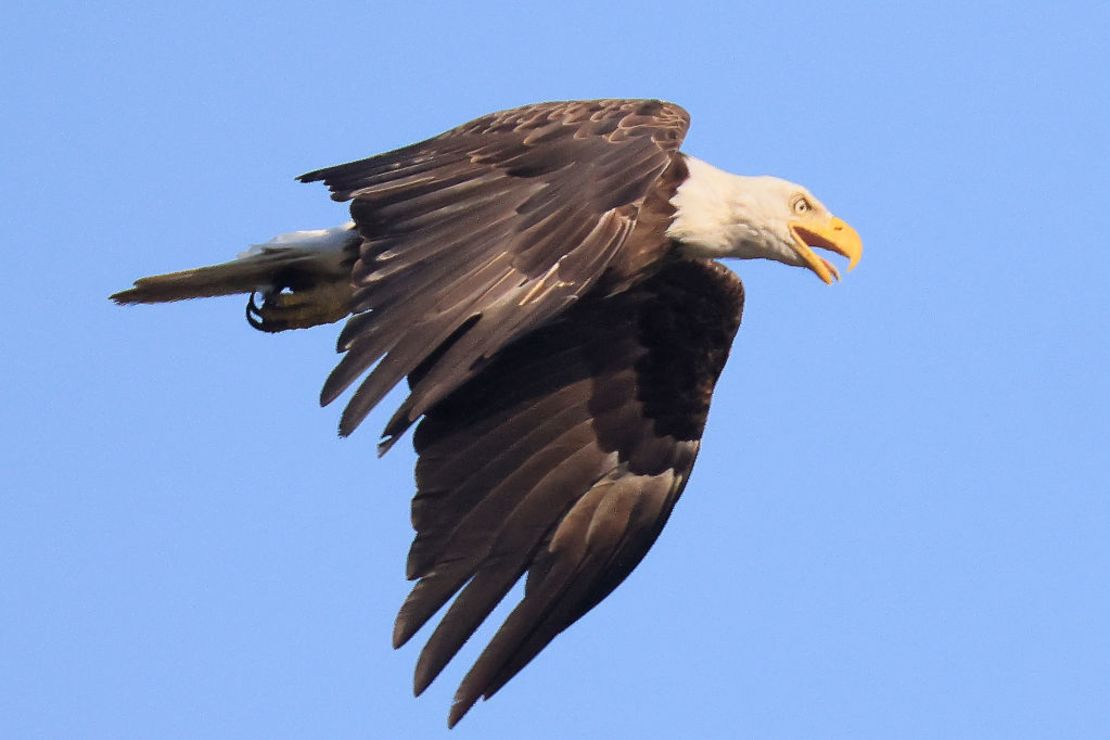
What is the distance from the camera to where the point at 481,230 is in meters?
7.90

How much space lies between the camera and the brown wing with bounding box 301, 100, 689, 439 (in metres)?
7.47

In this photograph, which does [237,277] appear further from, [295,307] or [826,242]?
[826,242]

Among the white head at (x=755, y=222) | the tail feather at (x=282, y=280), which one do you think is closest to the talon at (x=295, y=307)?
the tail feather at (x=282, y=280)

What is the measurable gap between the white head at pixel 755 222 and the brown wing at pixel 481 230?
61 centimetres

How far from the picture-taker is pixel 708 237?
9.12 metres

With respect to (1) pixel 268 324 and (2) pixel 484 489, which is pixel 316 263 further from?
(2) pixel 484 489

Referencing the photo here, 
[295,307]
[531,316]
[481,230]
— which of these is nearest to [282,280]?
[295,307]

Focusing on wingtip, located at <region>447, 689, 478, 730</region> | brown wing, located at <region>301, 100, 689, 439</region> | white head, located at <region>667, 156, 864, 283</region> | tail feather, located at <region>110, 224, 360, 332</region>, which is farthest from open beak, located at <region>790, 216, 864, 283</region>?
wingtip, located at <region>447, 689, 478, 730</region>

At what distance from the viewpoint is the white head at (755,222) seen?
9109 mm

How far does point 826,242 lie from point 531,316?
2.19m

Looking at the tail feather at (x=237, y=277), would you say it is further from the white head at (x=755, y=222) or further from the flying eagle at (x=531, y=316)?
the white head at (x=755, y=222)

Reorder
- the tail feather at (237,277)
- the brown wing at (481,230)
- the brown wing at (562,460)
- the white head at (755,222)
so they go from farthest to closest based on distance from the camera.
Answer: the tail feather at (237,277) < the white head at (755,222) < the brown wing at (562,460) < the brown wing at (481,230)

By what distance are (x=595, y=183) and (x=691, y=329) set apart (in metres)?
1.87

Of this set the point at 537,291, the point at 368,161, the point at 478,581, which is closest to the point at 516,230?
the point at 537,291
